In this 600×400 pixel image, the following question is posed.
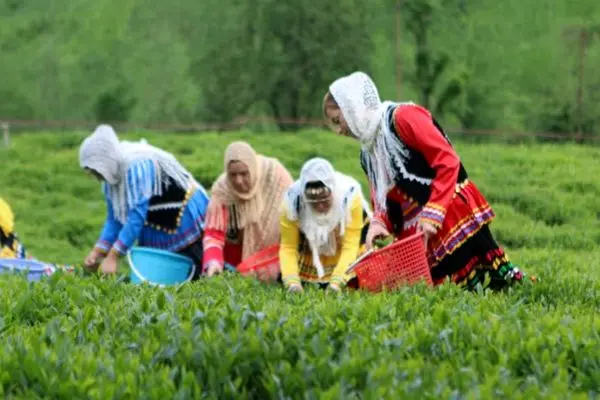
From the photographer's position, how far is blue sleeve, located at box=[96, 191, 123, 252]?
28.8 ft

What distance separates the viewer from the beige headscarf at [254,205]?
26.9 feet

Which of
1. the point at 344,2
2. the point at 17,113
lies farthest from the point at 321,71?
the point at 17,113

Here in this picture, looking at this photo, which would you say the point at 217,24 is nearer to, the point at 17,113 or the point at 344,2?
the point at 344,2

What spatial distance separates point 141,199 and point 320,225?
5.53ft

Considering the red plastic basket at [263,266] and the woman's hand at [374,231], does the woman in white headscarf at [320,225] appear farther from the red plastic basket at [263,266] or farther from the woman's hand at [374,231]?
the woman's hand at [374,231]

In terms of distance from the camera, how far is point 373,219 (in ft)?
20.3

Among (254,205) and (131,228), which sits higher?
(254,205)

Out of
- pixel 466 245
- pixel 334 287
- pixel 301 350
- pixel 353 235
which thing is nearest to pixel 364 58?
pixel 353 235

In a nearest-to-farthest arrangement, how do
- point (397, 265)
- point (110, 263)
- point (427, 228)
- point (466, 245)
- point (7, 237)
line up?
point (427, 228) → point (397, 265) → point (466, 245) → point (110, 263) → point (7, 237)

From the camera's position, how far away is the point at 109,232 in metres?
8.80

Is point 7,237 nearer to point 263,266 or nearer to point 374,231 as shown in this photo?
point 263,266

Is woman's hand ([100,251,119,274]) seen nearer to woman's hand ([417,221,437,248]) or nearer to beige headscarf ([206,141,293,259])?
beige headscarf ([206,141,293,259])

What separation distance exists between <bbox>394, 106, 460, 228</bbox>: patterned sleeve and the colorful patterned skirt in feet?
0.66

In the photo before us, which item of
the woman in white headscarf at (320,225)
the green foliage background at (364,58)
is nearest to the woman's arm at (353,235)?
the woman in white headscarf at (320,225)
